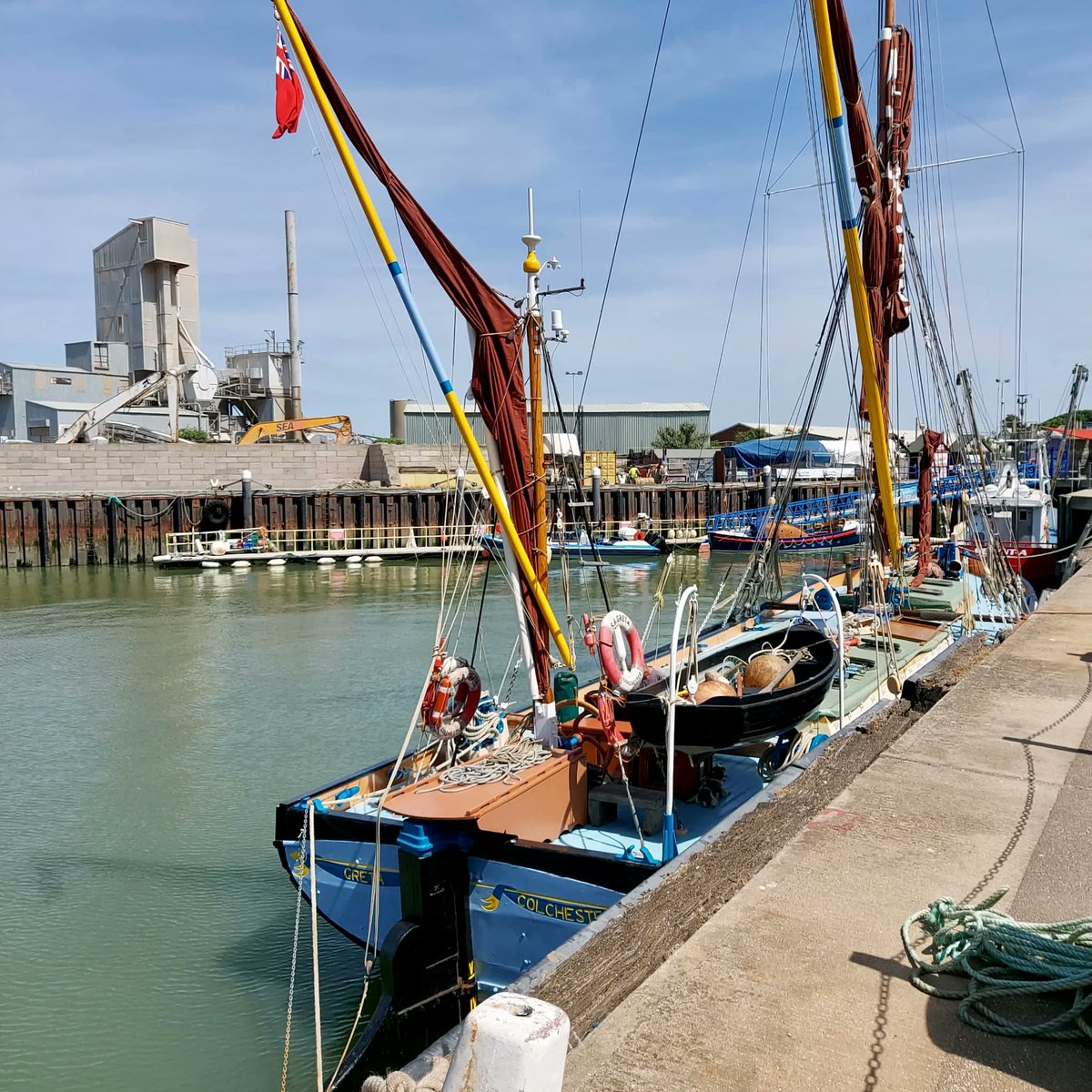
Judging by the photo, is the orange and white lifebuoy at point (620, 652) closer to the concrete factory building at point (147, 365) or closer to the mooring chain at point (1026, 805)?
the mooring chain at point (1026, 805)

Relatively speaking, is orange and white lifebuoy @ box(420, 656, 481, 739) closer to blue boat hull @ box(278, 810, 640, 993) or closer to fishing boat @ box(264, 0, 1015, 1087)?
fishing boat @ box(264, 0, 1015, 1087)

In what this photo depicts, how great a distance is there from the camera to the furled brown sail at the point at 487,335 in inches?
393

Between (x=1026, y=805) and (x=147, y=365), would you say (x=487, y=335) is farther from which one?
(x=147, y=365)

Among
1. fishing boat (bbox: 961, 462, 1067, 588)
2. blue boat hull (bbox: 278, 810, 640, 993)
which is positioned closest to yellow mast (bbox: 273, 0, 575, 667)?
blue boat hull (bbox: 278, 810, 640, 993)

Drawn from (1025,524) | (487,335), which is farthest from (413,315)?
(1025,524)

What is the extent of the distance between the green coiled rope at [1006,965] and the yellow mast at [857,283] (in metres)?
12.1

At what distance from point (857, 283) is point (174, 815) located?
13434 mm

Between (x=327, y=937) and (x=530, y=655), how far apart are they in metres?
4.07

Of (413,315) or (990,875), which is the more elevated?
(413,315)

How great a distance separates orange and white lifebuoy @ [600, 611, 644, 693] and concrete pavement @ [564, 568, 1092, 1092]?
2602 mm

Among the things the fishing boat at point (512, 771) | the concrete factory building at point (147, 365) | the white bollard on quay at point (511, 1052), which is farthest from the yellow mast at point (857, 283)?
the concrete factory building at point (147, 365)

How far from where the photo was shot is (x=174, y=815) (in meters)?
14.6

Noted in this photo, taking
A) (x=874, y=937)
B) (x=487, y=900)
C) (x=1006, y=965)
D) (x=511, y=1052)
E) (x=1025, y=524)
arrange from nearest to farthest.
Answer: (x=511, y=1052), (x=1006, y=965), (x=874, y=937), (x=487, y=900), (x=1025, y=524)

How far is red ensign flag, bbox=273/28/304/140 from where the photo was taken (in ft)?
33.2
